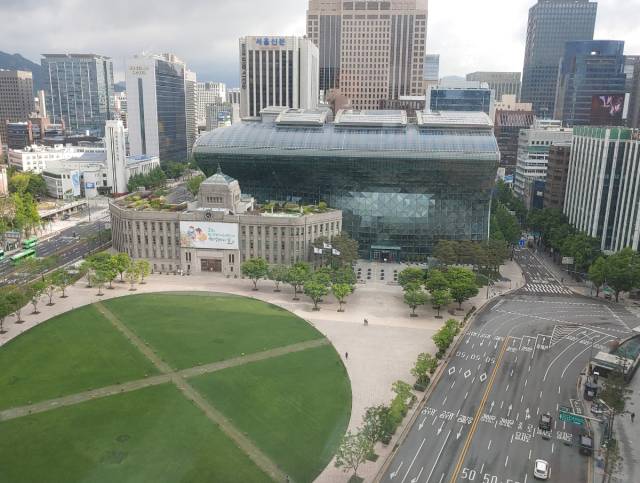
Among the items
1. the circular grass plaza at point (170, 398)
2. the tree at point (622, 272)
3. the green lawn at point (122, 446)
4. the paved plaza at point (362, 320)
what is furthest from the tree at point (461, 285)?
the green lawn at point (122, 446)

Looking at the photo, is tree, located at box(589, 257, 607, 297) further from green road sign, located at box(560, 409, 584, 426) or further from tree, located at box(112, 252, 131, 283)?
tree, located at box(112, 252, 131, 283)

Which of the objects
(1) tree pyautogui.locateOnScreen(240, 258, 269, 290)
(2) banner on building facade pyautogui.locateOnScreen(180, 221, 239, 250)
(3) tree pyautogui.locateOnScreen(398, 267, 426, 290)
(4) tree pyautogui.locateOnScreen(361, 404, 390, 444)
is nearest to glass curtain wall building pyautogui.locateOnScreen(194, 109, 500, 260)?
(2) banner on building facade pyautogui.locateOnScreen(180, 221, 239, 250)

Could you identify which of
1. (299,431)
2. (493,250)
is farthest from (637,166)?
(299,431)

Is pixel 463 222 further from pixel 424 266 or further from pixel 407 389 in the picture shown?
pixel 407 389

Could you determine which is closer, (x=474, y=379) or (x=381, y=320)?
(x=474, y=379)

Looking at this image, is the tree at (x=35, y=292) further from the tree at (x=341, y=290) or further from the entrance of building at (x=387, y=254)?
the entrance of building at (x=387, y=254)
